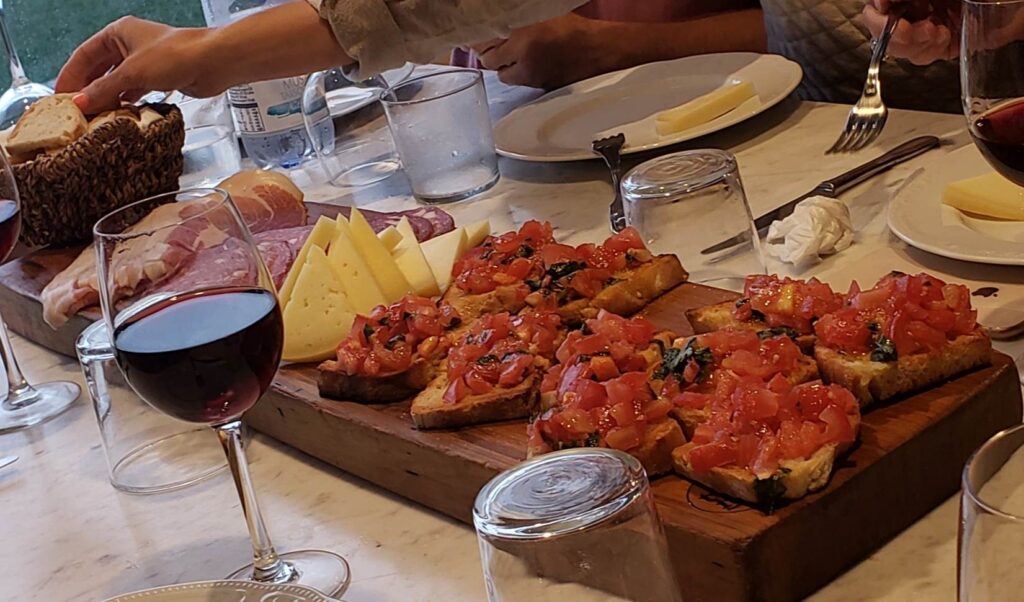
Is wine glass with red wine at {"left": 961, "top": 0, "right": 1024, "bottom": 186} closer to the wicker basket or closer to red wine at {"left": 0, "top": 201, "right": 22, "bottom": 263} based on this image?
red wine at {"left": 0, "top": 201, "right": 22, "bottom": 263}

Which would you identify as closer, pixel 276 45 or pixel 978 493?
pixel 978 493

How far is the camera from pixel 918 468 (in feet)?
3.18

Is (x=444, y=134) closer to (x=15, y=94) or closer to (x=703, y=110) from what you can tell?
(x=703, y=110)

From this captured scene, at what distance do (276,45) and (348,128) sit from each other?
1.82 feet

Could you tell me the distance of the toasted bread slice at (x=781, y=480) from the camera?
91 cm

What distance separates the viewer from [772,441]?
0.94m

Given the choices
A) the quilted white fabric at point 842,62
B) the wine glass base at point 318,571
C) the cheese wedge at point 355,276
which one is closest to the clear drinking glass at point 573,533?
the wine glass base at point 318,571

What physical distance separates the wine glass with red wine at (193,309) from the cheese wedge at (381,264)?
1.39ft

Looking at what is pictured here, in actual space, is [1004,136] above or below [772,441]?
above

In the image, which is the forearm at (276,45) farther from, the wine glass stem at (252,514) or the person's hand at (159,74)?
the wine glass stem at (252,514)

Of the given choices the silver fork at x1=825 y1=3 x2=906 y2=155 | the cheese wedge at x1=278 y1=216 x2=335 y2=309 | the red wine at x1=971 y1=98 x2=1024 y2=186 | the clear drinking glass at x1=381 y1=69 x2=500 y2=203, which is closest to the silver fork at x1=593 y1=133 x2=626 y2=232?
the clear drinking glass at x1=381 y1=69 x2=500 y2=203

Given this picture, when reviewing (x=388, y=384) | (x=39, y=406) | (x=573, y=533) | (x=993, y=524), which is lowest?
(x=39, y=406)

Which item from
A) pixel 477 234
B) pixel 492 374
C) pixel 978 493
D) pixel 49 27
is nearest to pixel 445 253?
pixel 477 234

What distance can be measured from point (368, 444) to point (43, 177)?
0.98m
